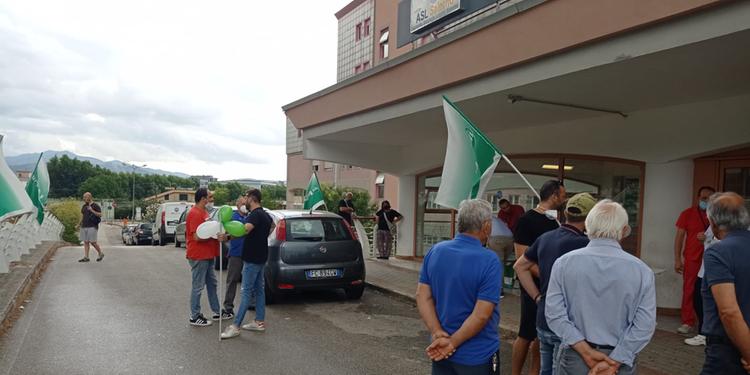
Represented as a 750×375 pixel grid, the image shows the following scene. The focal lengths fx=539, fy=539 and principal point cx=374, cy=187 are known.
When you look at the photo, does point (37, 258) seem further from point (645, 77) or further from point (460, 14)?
point (645, 77)

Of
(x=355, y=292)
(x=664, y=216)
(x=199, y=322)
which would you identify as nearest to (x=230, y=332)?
(x=199, y=322)

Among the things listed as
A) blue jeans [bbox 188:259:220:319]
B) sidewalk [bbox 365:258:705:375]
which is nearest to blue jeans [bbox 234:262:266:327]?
blue jeans [bbox 188:259:220:319]

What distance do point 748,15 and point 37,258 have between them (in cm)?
1423

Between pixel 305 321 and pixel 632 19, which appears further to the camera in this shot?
pixel 305 321

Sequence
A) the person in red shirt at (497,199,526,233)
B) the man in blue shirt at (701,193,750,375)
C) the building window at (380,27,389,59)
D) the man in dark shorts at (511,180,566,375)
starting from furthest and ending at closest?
1. the building window at (380,27,389,59)
2. the person in red shirt at (497,199,526,233)
3. the man in dark shorts at (511,180,566,375)
4. the man in blue shirt at (701,193,750,375)

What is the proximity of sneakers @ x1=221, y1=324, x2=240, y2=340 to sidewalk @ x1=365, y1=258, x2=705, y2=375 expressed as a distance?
331 centimetres

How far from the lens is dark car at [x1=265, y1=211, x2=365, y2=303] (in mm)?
8312

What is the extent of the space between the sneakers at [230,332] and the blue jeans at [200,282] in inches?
25.9

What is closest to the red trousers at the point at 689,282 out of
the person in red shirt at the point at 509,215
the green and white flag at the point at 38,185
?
the person in red shirt at the point at 509,215

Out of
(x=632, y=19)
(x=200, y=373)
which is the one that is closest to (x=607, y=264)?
(x=632, y=19)

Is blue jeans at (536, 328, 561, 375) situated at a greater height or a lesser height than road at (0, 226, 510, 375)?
greater

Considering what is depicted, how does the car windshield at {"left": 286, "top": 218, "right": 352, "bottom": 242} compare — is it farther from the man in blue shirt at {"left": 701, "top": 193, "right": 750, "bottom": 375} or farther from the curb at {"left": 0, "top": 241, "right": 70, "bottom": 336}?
the man in blue shirt at {"left": 701, "top": 193, "right": 750, "bottom": 375}

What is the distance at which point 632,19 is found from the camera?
16.9 ft

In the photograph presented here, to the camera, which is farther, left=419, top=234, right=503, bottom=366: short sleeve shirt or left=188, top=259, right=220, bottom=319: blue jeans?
left=188, top=259, right=220, bottom=319: blue jeans
